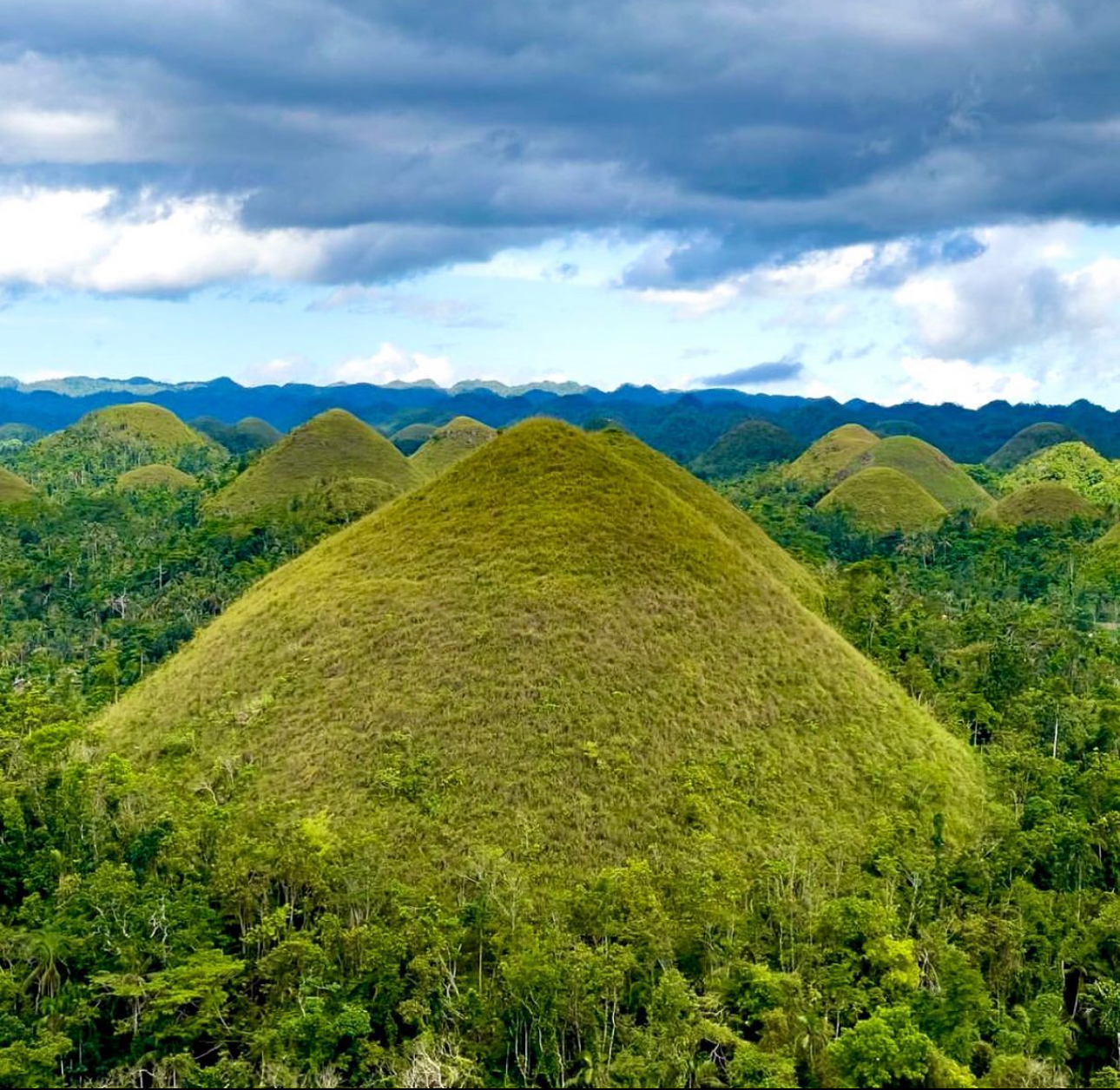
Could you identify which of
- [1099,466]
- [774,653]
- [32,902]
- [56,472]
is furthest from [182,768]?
[1099,466]

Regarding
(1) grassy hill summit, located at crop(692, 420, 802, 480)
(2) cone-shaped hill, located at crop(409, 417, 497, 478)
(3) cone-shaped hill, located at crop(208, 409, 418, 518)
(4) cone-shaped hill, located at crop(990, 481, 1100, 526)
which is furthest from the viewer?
(1) grassy hill summit, located at crop(692, 420, 802, 480)

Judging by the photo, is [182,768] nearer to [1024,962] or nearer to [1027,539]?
[1024,962]

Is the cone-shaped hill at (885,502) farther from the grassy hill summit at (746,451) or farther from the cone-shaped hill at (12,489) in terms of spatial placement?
the cone-shaped hill at (12,489)

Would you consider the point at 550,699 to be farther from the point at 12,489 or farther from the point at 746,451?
the point at 746,451

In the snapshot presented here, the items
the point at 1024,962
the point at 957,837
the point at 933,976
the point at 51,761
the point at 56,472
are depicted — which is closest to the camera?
the point at 933,976

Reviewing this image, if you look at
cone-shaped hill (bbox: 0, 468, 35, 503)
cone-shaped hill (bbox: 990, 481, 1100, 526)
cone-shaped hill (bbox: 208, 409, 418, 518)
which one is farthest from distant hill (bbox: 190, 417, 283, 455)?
cone-shaped hill (bbox: 990, 481, 1100, 526)

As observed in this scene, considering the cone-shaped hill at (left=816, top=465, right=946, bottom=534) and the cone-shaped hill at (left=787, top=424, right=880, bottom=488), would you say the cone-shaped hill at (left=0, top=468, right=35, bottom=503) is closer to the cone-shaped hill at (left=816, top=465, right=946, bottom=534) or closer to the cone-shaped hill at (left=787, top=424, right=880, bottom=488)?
the cone-shaped hill at (left=816, top=465, right=946, bottom=534)

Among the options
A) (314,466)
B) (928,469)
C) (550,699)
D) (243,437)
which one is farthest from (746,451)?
(550,699)
